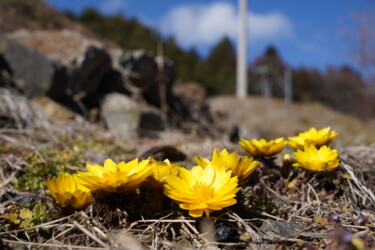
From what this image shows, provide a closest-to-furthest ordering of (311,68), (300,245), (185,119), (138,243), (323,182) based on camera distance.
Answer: (138,243)
(300,245)
(323,182)
(185,119)
(311,68)

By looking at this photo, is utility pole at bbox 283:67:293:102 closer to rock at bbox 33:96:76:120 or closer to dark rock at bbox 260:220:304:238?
rock at bbox 33:96:76:120

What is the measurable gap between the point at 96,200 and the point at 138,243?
221 mm

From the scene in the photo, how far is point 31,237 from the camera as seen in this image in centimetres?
112

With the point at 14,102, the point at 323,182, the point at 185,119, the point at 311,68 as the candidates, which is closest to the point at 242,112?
the point at 185,119

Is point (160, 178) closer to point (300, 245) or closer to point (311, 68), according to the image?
point (300, 245)

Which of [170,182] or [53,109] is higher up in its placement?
[170,182]

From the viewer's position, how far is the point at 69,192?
105 centimetres

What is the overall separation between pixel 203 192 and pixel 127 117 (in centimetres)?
364

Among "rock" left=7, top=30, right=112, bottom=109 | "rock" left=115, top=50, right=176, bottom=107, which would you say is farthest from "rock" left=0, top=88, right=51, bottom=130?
"rock" left=115, top=50, right=176, bottom=107

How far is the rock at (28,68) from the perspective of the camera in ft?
13.3

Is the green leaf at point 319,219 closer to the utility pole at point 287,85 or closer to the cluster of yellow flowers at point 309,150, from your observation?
the cluster of yellow flowers at point 309,150

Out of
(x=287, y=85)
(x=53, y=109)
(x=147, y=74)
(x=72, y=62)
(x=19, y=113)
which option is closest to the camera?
(x=19, y=113)

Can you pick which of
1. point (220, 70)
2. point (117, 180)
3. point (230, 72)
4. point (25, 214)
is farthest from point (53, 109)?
point (220, 70)

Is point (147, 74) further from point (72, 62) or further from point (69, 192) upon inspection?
point (69, 192)
